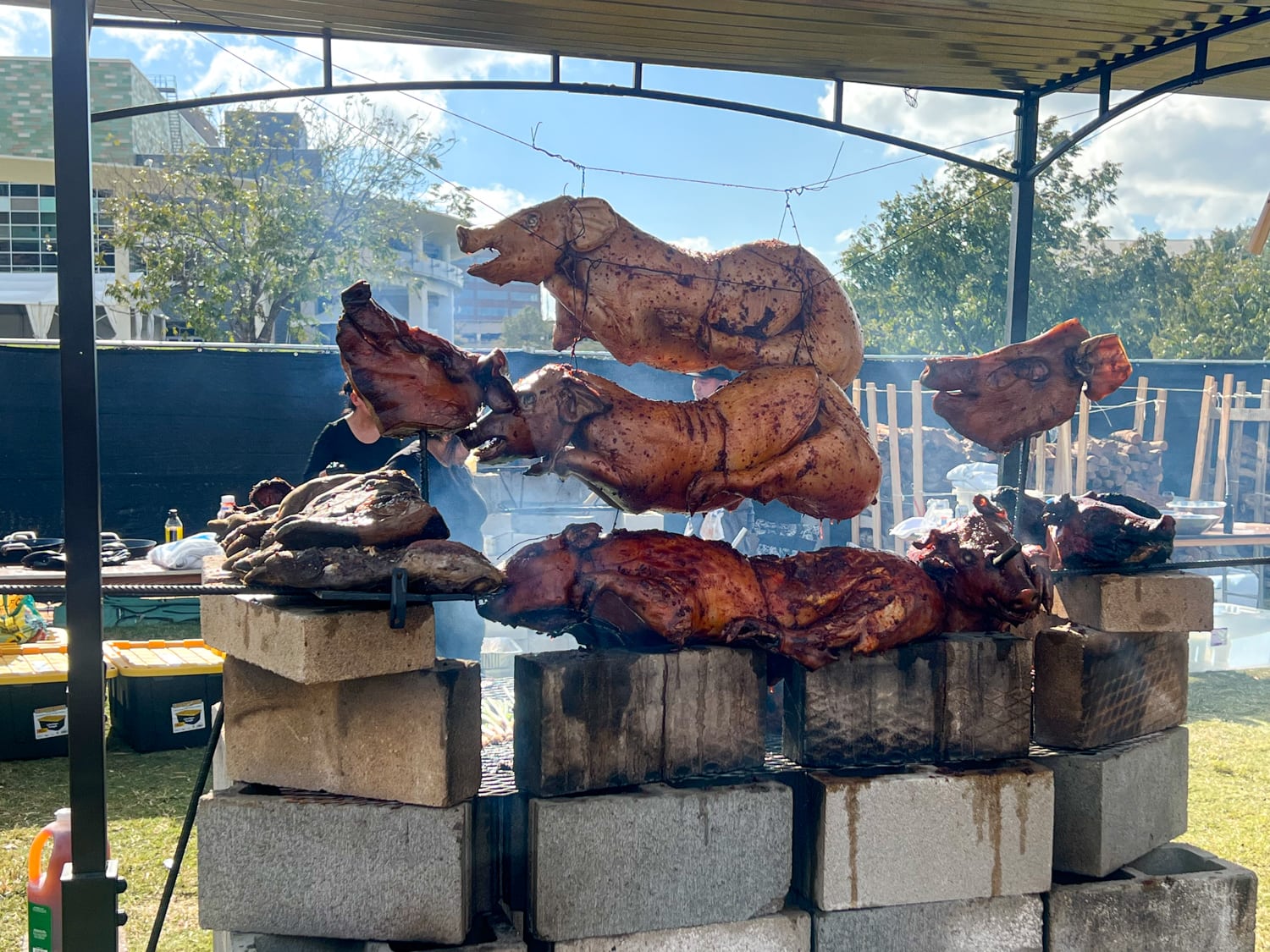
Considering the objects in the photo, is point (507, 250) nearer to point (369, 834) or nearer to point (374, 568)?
point (374, 568)

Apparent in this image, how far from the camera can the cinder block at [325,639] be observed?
99.2 inches

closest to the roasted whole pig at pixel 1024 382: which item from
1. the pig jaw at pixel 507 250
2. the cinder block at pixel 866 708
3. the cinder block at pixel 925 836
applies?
the cinder block at pixel 866 708

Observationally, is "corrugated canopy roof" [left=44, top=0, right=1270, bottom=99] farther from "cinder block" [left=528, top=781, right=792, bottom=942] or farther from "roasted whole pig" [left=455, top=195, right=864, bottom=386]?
"cinder block" [left=528, top=781, right=792, bottom=942]

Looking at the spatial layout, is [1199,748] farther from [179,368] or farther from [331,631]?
[179,368]

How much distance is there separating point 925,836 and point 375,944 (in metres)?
1.66

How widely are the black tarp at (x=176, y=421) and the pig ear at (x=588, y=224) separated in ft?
26.0

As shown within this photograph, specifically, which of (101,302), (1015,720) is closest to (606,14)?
(1015,720)

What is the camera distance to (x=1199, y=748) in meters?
6.93

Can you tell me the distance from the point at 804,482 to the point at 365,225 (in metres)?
19.7

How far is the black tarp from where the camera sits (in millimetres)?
11055

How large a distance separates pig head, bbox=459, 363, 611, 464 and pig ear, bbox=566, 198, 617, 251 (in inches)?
16.9

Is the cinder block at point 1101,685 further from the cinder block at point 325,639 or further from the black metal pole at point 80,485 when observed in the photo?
the black metal pole at point 80,485

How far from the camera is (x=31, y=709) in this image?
21.5 feet

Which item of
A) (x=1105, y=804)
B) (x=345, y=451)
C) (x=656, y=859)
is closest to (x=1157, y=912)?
(x=1105, y=804)
